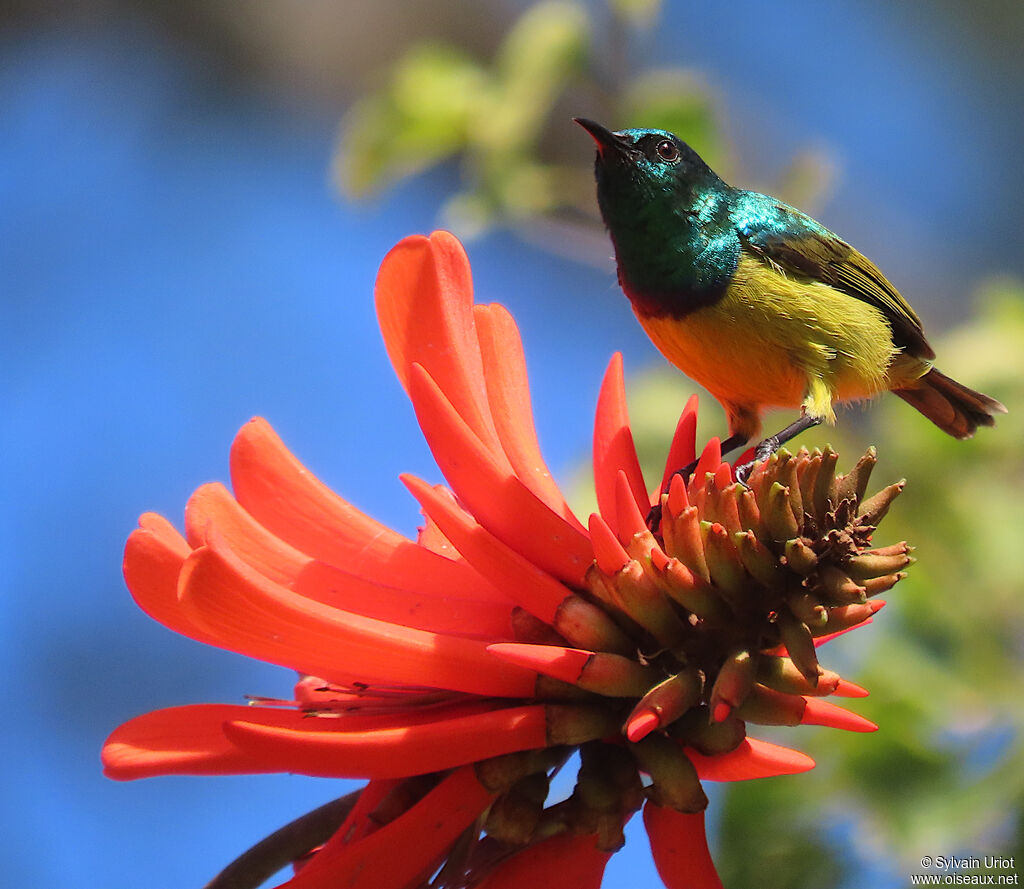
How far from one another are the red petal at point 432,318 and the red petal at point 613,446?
134 mm

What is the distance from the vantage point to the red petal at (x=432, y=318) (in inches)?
52.4

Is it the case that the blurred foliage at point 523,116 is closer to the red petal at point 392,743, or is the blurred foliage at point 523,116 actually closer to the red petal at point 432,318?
the red petal at point 432,318

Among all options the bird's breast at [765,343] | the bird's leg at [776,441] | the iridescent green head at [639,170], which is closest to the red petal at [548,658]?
the bird's leg at [776,441]

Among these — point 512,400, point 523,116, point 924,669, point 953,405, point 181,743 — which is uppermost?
point 523,116

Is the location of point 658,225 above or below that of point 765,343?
above

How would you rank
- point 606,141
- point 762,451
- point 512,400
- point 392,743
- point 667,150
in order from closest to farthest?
point 392,743, point 512,400, point 762,451, point 606,141, point 667,150

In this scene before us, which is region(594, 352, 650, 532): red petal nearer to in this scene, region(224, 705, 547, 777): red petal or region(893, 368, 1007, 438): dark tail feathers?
region(224, 705, 547, 777): red petal

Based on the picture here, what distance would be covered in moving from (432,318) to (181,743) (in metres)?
0.53

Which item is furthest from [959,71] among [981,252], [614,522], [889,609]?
[614,522]

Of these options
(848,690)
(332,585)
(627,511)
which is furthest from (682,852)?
(332,585)

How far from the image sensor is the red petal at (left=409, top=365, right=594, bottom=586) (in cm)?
117

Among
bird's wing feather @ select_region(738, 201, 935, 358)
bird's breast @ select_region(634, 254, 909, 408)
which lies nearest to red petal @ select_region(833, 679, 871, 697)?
bird's breast @ select_region(634, 254, 909, 408)

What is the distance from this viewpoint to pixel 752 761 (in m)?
1.18

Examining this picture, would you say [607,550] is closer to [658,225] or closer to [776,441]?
[776,441]
